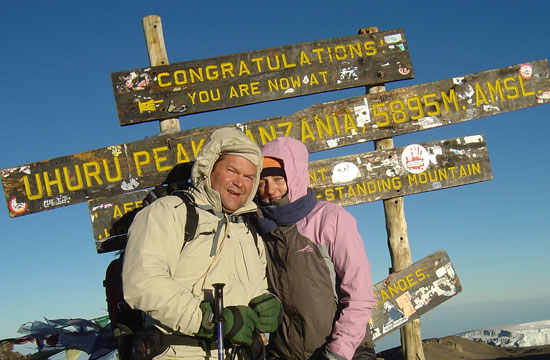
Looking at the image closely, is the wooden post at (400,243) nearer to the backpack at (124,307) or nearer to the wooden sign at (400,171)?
the wooden sign at (400,171)

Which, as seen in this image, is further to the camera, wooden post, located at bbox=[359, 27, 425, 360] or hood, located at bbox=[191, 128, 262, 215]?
wooden post, located at bbox=[359, 27, 425, 360]

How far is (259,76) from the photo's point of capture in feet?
21.3

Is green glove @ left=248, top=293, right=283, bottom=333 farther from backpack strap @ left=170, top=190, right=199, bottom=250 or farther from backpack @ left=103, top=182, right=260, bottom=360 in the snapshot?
backpack strap @ left=170, top=190, right=199, bottom=250

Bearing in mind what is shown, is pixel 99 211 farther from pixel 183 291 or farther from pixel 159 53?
pixel 183 291

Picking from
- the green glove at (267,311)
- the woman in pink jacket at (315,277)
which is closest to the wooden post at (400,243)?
the woman in pink jacket at (315,277)

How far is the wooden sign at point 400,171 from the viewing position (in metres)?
6.30

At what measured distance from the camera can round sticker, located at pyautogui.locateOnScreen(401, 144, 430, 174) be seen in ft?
21.2

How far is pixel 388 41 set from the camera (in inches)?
266

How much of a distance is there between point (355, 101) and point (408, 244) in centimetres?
186

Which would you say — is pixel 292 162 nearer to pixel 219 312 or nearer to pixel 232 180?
pixel 232 180

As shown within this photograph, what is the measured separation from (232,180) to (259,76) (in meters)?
2.46

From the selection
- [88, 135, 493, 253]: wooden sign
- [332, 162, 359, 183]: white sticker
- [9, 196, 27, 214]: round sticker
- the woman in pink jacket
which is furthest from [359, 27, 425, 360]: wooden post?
[9, 196, 27, 214]: round sticker

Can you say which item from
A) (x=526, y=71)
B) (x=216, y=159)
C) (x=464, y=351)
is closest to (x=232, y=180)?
(x=216, y=159)

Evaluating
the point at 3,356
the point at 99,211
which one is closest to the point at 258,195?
the point at 99,211
